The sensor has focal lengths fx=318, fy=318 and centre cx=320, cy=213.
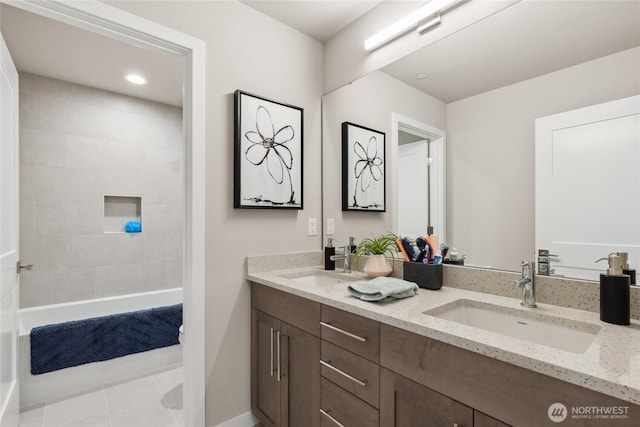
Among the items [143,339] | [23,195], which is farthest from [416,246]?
[23,195]

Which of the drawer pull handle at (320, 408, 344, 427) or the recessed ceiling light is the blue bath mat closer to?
the drawer pull handle at (320, 408, 344, 427)

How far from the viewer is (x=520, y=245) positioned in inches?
50.8

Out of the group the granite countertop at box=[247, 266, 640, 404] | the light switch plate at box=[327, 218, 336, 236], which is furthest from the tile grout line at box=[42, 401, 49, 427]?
the light switch plate at box=[327, 218, 336, 236]

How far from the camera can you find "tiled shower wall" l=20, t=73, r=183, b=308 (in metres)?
2.63

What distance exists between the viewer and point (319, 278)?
194 cm

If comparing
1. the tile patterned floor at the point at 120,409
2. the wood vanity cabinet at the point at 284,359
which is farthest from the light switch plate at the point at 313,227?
the tile patterned floor at the point at 120,409

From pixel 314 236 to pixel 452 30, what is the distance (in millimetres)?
1355

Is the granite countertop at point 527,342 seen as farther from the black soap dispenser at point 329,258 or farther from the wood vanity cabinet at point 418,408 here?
the black soap dispenser at point 329,258

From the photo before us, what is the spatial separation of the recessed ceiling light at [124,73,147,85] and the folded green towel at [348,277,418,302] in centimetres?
259

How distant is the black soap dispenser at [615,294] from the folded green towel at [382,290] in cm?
61

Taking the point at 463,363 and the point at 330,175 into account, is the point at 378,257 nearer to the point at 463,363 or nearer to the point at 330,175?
the point at 330,175

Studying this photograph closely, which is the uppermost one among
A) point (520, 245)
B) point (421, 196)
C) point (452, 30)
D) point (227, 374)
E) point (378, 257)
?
point (452, 30)

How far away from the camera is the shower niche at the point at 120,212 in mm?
3023

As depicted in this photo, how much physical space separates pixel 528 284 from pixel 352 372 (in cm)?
73
